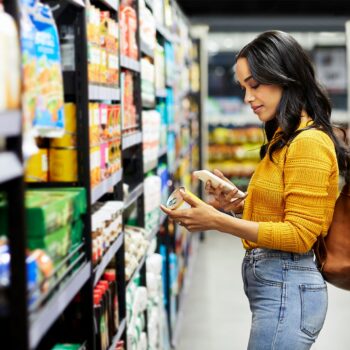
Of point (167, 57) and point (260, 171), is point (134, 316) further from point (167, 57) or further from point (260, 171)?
point (167, 57)

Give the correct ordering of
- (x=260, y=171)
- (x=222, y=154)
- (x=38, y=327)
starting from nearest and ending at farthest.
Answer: (x=38, y=327)
(x=260, y=171)
(x=222, y=154)

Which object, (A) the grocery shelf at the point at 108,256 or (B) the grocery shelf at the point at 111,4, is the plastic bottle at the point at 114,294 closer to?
(A) the grocery shelf at the point at 108,256

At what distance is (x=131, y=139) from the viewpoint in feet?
12.1

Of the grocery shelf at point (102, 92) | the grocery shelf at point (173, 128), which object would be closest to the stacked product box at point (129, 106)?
the grocery shelf at point (102, 92)

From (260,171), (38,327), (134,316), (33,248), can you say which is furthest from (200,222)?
(134,316)

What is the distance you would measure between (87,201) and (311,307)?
859 mm

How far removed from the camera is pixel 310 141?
8.25 feet

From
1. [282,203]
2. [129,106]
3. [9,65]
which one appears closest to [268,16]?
[129,106]

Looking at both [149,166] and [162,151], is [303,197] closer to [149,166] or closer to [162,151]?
[149,166]

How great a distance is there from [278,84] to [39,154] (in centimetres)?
85

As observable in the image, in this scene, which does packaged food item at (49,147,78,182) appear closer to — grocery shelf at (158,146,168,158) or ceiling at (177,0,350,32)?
grocery shelf at (158,146,168,158)

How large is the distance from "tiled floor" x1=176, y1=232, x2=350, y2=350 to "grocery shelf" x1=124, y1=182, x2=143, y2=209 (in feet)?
6.31

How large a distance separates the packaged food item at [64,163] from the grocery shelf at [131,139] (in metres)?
1.06

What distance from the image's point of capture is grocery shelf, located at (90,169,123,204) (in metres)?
2.59
